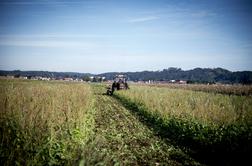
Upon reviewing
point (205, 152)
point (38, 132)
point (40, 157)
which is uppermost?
point (38, 132)

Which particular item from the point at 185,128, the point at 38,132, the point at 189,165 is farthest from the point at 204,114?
the point at 38,132

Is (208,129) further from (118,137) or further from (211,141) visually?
(118,137)

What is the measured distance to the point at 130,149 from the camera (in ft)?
30.1

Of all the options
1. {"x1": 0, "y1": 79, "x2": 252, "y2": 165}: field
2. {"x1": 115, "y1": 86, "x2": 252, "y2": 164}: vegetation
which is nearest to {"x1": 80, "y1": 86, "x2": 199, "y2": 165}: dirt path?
{"x1": 0, "y1": 79, "x2": 252, "y2": 165}: field

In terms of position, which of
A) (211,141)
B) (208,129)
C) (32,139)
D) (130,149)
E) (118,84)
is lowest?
(130,149)

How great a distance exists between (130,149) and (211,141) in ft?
10.0

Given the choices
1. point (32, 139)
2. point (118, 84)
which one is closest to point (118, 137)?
point (32, 139)

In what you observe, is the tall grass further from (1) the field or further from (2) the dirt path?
(2) the dirt path

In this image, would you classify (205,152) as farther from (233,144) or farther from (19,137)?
(19,137)

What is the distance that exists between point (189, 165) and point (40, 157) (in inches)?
169

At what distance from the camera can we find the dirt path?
5977 millimetres

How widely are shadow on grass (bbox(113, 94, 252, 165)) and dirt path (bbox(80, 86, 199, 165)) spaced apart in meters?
0.56

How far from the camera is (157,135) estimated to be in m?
11.5

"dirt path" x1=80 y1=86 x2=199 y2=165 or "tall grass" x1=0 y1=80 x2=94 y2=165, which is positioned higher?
"tall grass" x1=0 y1=80 x2=94 y2=165
